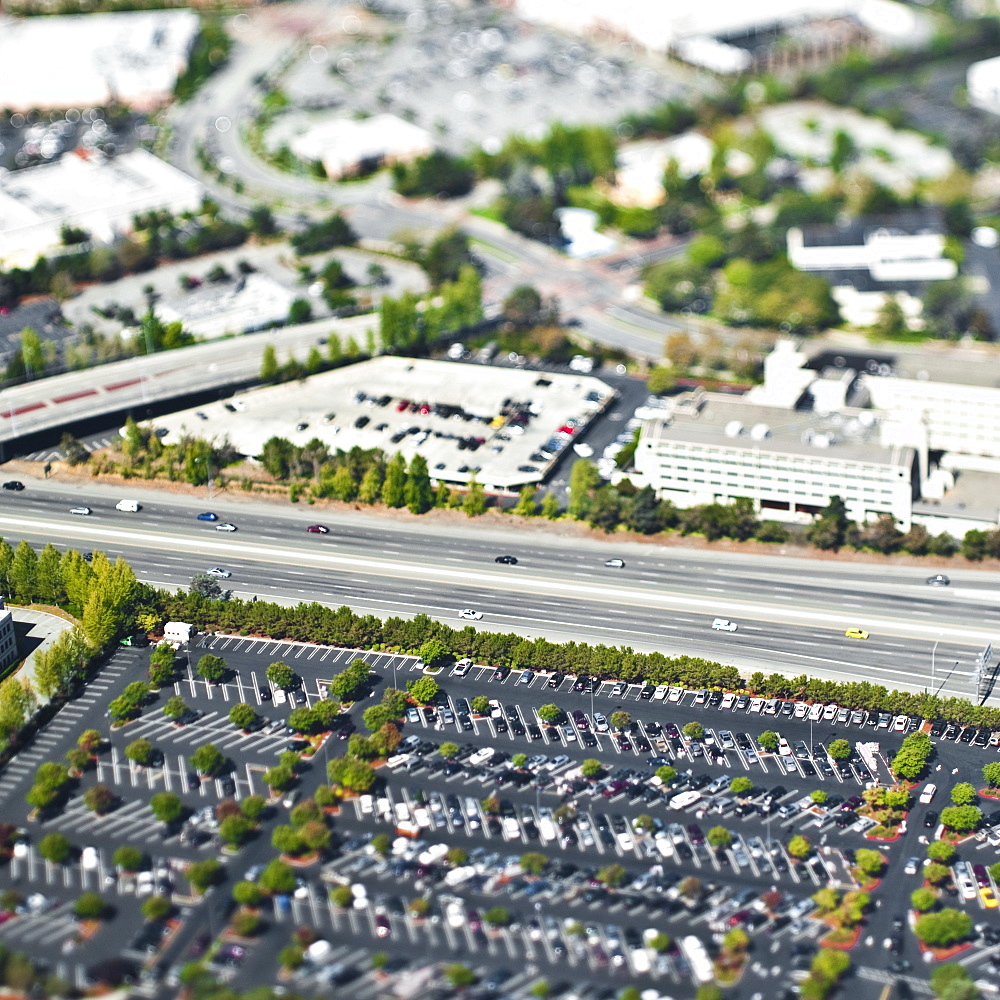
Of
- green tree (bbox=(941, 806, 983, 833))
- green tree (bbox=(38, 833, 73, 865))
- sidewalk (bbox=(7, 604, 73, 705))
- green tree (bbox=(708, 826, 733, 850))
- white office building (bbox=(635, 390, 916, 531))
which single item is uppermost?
white office building (bbox=(635, 390, 916, 531))

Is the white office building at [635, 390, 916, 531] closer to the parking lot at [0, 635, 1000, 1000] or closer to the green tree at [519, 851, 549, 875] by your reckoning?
the parking lot at [0, 635, 1000, 1000]

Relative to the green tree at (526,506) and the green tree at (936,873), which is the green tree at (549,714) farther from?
the green tree at (526,506)

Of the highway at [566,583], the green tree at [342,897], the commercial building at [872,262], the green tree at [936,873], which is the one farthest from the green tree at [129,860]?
the commercial building at [872,262]

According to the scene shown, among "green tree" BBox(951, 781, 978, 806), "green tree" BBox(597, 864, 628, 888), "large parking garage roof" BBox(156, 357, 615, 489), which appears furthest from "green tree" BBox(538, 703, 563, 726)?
"large parking garage roof" BBox(156, 357, 615, 489)

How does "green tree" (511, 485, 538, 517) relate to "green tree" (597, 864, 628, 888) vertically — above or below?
above

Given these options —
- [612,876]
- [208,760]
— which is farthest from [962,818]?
[208,760]

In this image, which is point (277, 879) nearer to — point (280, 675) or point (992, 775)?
point (280, 675)

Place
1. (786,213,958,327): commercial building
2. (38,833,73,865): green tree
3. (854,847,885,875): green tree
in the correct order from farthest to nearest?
1. (786,213,958,327): commercial building
2. (38,833,73,865): green tree
3. (854,847,885,875): green tree

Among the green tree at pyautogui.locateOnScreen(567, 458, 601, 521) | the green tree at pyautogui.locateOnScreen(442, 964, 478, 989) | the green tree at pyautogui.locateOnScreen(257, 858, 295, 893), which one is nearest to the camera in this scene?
the green tree at pyautogui.locateOnScreen(442, 964, 478, 989)
